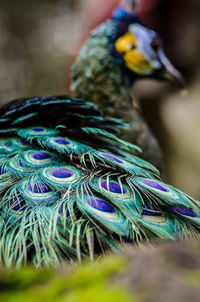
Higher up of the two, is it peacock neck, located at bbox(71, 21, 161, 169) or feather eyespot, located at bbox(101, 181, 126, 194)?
peacock neck, located at bbox(71, 21, 161, 169)

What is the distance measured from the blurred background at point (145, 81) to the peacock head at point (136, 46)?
29.6 inches

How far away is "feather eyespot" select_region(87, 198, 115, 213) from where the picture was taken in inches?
37.4

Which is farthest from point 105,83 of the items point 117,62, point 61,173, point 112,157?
point 61,173

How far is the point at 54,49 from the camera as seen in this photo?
5734 millimetres

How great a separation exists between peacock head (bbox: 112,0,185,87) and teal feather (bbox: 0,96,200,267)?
36.2 inches

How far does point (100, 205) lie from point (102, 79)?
4.04ft

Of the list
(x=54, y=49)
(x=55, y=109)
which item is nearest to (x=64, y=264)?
(x=55, y=109)

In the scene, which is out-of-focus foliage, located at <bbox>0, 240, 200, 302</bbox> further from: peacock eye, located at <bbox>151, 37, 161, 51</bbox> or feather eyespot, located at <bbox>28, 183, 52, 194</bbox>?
peacock eye, located at <bbox>151, 37, 161, 51</bbox>

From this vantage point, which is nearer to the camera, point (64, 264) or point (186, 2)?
point (64, 264)

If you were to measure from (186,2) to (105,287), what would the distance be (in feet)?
12.2

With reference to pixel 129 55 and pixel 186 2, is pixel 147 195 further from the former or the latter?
pixel 186 2

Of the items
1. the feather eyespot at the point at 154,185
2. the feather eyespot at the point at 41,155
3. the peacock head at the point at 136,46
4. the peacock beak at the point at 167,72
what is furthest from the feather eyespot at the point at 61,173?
the peacock beak at the point at 167,72

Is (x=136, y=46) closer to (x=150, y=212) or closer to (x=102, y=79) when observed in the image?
(x=102, y=79)

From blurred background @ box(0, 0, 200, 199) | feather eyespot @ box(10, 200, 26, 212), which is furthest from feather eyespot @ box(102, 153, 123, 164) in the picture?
blurred background @ box(0, 0, 200, 199)
